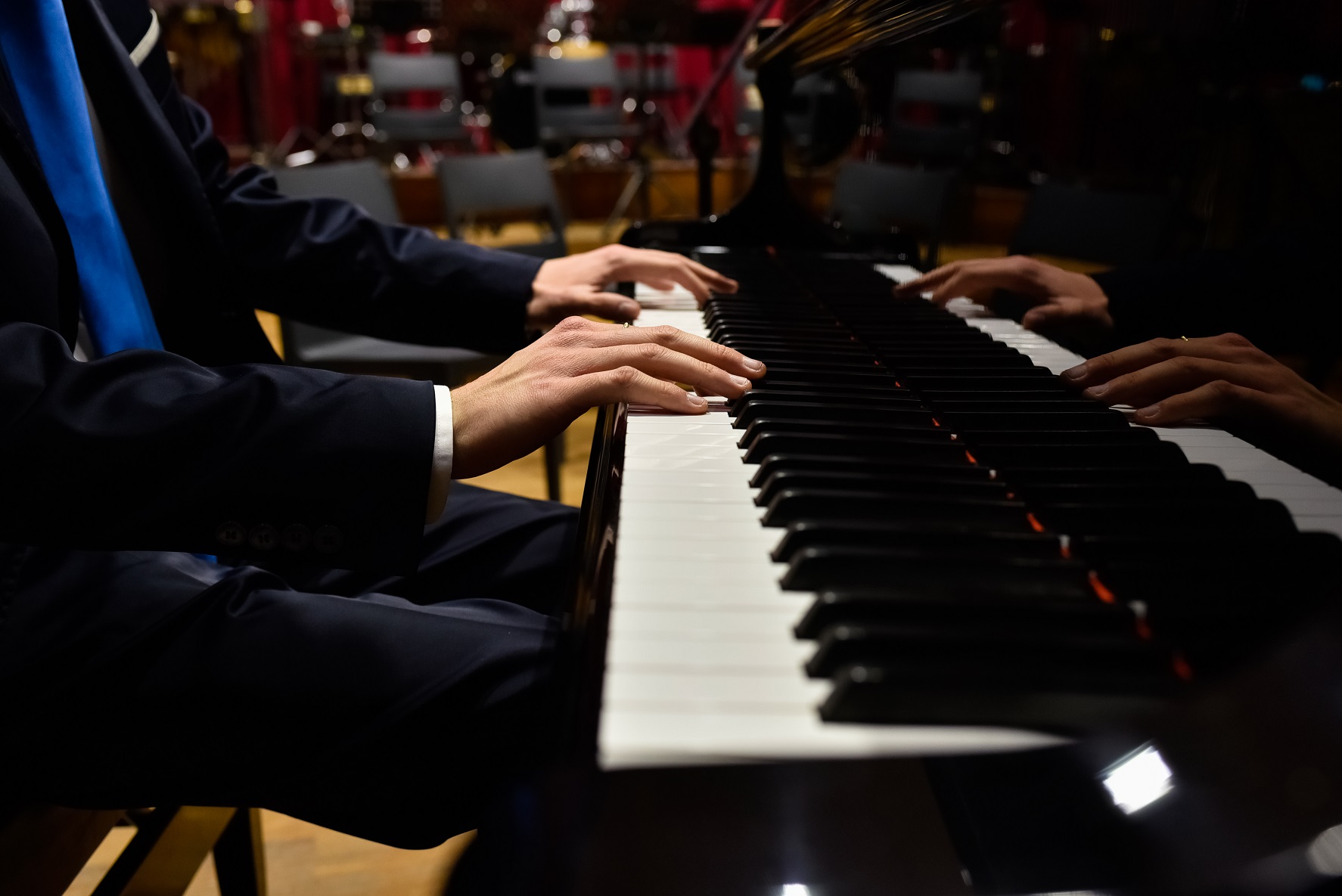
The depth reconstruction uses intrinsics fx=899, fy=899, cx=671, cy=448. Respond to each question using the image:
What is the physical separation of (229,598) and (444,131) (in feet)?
21.2

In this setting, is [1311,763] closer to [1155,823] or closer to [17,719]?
[1155,823]

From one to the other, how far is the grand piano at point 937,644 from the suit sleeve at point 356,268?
589 millimetres

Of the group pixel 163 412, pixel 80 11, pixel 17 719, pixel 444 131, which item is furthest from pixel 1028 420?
pixel 444 131

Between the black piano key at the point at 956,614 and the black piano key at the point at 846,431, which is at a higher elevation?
the black piano key at the point at 846,431

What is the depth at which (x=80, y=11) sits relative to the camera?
110 cm

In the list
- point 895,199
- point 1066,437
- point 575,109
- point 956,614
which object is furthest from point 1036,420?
point 575,109

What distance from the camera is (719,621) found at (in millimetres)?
528

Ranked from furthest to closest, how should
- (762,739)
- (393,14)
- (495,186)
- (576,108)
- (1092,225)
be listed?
(576,108)
(393,14)
(495,186)
(1092,225)
(762,739)

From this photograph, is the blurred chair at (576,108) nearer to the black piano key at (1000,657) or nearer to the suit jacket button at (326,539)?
the suit jacket button at (326,539)

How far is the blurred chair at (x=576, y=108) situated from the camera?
6461 millimetres

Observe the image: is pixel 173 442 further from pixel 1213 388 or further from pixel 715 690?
pixel 1213 388

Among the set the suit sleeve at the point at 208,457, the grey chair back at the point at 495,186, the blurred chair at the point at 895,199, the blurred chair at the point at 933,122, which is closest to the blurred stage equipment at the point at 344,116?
the blurred chair at the point at 933,122

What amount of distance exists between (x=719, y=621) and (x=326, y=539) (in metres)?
0.39

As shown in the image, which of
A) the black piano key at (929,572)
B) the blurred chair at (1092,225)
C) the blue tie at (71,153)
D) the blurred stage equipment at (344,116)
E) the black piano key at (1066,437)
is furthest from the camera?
→ the blurred stage equipment at (344,116)
